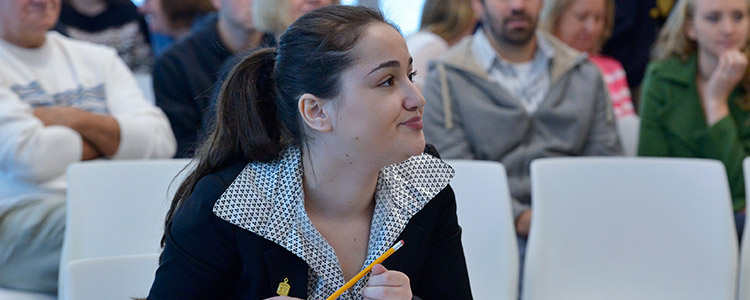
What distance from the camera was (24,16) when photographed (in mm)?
2330

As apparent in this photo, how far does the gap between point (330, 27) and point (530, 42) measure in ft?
5.16

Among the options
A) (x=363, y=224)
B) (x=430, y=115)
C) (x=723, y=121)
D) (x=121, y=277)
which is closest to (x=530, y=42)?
(x=430, y=115)

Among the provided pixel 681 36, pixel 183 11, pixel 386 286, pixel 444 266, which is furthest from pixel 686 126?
pixel 183 11

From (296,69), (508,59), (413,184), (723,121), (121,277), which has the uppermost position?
(296,69)

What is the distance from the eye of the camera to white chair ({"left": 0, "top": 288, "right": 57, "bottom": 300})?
184 cm

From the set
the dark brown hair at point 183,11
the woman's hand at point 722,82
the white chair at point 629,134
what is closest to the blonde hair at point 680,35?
the woman's hand at point 722,82

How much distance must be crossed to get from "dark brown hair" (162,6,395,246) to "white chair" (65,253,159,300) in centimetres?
12

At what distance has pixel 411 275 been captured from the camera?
1377mm

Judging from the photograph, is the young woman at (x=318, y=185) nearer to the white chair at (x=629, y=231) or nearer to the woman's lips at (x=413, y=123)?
the woman's lips at (x=413, y=123)

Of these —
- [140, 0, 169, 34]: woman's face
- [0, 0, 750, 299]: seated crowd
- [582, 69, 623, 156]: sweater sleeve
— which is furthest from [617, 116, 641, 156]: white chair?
[140, 0, 169, 34]: woman's face

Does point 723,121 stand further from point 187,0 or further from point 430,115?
point 187,0

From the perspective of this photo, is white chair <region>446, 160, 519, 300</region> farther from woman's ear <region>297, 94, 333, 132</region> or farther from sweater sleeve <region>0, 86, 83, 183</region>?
sweater sleeve <region>0, 86, 83, 183</region>

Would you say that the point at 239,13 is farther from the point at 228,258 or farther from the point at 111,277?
the point at 228,258

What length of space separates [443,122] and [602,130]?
53 centimetres
